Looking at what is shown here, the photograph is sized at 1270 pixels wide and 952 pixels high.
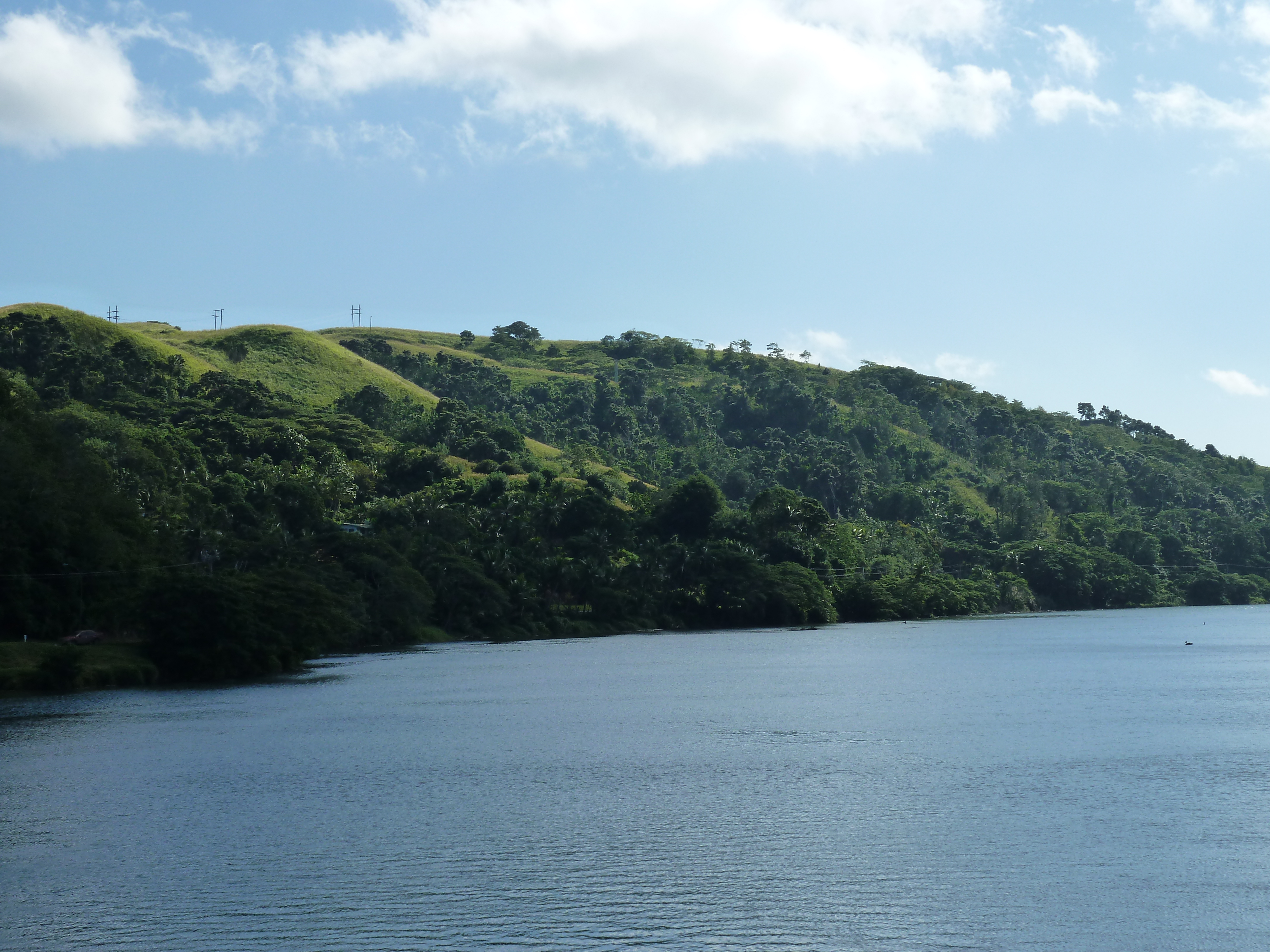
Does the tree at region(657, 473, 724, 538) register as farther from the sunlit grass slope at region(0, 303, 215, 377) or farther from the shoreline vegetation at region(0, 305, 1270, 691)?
the sunlit grass slope at region(0, 303, 215, 377)

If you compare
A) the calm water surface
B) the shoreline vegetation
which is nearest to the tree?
the shoreline vegetation

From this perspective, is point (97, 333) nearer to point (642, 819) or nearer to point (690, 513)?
point (690, 513)

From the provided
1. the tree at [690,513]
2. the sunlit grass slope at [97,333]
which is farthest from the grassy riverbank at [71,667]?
the sunlit grass slope at [97,333]

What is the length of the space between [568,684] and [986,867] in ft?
159

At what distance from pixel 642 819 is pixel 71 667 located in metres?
48.7

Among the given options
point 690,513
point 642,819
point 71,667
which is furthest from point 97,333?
point 642,819

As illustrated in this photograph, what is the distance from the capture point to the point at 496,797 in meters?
38.8

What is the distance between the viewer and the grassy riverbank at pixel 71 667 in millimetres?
70312

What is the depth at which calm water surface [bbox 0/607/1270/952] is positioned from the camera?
80.9 ft

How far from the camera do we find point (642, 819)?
115 feet

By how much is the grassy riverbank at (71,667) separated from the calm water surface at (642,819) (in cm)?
352

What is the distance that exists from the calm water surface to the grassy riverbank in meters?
3.52

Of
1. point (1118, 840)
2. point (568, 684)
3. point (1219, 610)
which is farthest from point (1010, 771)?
point (1219, 610)

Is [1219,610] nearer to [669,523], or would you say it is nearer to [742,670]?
[669,523]
